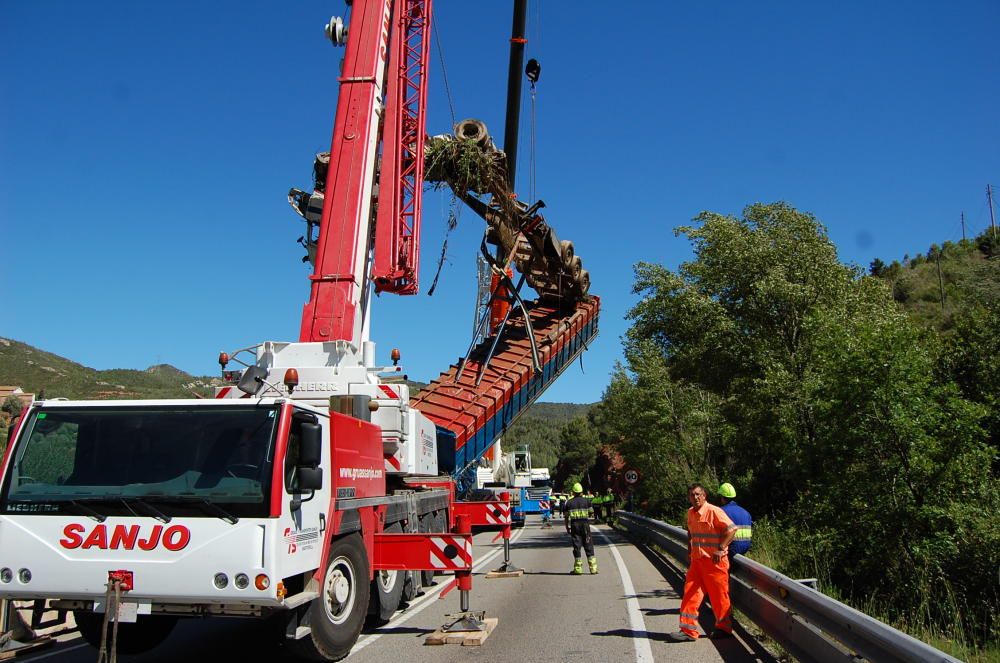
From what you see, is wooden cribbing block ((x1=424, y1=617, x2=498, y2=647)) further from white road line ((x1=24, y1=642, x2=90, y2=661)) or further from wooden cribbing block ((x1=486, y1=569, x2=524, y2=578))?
wooden cribbing block ((x1=486, y1=569, x2=524, y2=578))

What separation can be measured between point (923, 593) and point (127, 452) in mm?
9798

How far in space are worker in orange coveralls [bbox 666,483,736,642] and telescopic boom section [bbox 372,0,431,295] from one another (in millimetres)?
6063

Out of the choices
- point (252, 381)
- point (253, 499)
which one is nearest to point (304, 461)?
point (253, 499)

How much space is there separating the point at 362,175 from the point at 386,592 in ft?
19.5

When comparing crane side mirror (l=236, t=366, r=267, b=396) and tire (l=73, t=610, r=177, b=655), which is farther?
crane side mirror (l=236, t=366, r=267, b=396)

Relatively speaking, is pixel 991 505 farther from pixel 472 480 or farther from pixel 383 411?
pixel 472 480

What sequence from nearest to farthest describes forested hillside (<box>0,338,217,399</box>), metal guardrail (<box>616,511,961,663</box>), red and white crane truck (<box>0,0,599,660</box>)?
metal guardrail (<box>616,511,961,663</box>) → red and white crane truck (<box>0,0,599,660</box>) → forested hillside (<box>0,338,217,399</box>)

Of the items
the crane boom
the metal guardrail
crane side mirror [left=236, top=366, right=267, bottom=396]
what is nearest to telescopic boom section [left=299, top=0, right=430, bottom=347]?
the crane boom

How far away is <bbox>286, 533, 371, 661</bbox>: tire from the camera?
630 centimetres

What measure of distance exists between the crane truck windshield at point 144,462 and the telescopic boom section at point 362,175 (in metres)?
4.21

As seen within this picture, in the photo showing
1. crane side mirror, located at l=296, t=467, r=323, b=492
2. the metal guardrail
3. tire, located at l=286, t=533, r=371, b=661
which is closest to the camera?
the metal guardrail

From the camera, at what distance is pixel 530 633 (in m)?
7.96

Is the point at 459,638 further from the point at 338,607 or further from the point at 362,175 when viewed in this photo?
the point at 362,175

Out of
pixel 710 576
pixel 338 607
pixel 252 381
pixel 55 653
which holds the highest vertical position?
pixel 252 381
